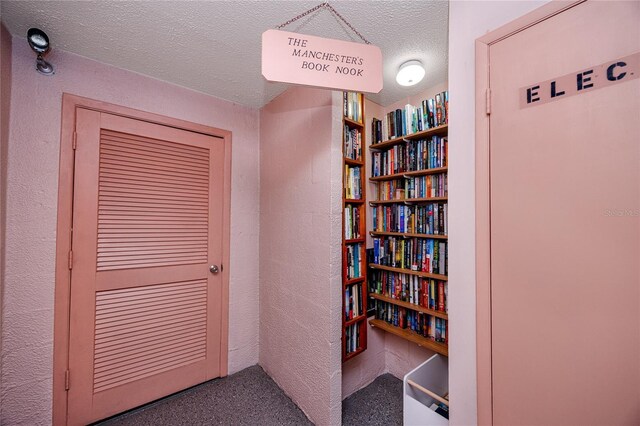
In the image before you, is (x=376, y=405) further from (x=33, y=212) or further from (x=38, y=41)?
(x=38, y=41)

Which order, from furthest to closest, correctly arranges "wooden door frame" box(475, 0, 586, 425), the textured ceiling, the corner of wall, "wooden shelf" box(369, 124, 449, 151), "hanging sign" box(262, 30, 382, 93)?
"wooden shelf" box(369, 124, 449, 151)
the corner of wall
the textured ceiling
"hanging sign" box(262, 30, 382, 93)
"wooden door frame" box(475, 0, 586, 425)

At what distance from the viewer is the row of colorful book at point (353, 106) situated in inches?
66.2

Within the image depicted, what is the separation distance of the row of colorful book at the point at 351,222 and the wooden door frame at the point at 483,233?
891 mm

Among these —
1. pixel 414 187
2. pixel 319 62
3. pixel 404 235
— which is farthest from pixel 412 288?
pixel 319 62

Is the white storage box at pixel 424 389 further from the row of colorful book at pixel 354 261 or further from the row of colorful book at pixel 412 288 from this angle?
the row of colorful book at pixel 354 261

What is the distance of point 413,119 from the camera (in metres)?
1.78

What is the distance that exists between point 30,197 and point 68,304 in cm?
66

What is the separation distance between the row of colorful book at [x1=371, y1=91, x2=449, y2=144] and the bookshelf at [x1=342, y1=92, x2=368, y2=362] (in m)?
0.27

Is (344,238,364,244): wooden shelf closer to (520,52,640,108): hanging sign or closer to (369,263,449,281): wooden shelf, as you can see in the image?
(369,263,449,281): wooden shelf

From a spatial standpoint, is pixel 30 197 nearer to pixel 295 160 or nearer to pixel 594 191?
pixel 295 160

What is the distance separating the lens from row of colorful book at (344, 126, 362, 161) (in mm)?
1712

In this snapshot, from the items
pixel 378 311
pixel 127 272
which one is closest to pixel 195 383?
pixel 127 272

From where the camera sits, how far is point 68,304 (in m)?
1.52

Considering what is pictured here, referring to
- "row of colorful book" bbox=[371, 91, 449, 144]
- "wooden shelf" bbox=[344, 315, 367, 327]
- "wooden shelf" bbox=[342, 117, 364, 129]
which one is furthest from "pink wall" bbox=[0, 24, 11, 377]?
"row of colorful book" bbox=[371, 91, 449, 144]
